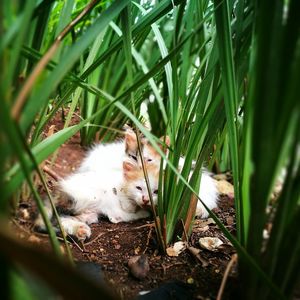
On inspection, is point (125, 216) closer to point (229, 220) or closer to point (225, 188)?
point (229, 220)

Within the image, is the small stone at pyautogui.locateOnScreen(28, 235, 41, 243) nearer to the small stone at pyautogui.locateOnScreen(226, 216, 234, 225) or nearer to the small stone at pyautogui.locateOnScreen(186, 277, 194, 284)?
the small stone at pyautogui.locateOnScreen(186, 277, 194, 284)

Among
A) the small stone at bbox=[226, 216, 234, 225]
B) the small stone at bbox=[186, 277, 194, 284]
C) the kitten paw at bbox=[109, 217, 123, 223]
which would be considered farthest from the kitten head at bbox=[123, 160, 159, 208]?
the small stone at bbox=[186, 277, 194, 284]

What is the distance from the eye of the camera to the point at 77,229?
978 mm

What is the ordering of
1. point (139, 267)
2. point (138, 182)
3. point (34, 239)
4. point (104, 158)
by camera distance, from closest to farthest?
point (34, 239), point (139, 267), point (138, 182), point (104, 158)

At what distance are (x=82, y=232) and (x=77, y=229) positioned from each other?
0.06 feet

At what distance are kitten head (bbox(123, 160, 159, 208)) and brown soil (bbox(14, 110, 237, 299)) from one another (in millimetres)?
113

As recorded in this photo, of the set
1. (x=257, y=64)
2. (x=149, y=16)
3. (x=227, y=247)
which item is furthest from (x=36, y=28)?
(x=227, y=247)

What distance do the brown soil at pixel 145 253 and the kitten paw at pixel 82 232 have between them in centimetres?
2

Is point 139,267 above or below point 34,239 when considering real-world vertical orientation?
below

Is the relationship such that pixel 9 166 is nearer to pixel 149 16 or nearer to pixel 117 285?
pixel 117 285

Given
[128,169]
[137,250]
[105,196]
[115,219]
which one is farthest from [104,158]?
[137,250]

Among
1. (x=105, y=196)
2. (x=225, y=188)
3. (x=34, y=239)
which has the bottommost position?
(x=225, y=188)

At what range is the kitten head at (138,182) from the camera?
1278 mm

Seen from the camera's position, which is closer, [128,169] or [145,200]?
[145,200]
